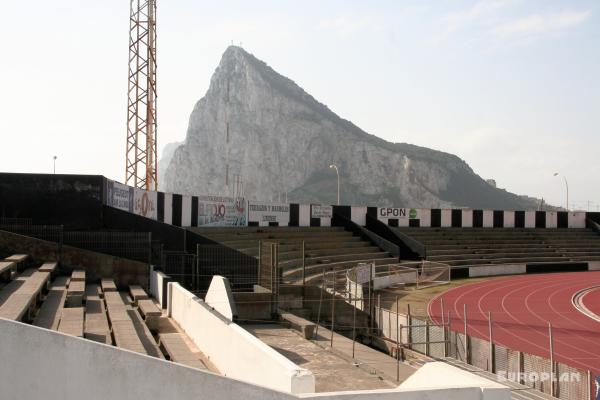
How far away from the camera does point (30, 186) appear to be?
21.9 m

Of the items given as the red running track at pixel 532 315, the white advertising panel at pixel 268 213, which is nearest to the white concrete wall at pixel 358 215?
the white advertising panel at pixel 268 213

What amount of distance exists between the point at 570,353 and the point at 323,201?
17342 centimetres

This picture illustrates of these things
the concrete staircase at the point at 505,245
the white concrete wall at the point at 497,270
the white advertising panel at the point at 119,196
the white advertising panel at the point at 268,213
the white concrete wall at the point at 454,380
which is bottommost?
the white concrete wall at the point at 497,270

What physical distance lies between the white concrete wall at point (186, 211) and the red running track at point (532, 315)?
48.1ft

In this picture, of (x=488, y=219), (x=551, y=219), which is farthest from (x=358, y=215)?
(x=551, y=219)

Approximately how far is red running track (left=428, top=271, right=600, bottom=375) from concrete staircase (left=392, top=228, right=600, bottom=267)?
3.96 metres

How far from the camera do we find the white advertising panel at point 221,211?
110ft

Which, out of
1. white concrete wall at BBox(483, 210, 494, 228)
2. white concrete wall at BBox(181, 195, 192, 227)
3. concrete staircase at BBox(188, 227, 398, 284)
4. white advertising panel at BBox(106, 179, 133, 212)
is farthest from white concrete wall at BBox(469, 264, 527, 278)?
white advertising panel at BBox(106, 179, 133, 212)

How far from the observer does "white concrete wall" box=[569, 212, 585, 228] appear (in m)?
50.2

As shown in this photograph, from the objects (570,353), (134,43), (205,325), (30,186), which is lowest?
(570,353)

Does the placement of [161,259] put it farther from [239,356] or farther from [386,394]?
[386,394]

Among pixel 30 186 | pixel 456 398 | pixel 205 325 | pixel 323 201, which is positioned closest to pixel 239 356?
pixel 205 325

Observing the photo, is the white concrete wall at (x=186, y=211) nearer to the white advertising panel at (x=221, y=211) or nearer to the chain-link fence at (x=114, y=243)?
the white advertising panel at (x=221, y=211)

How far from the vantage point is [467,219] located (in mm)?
47344
